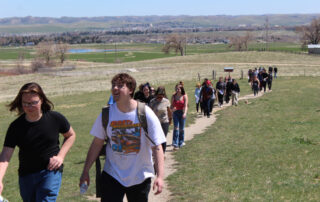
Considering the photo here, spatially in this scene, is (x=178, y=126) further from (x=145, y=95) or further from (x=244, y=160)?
(x=244, y=160)

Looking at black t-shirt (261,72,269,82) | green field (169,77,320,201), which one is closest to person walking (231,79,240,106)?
green field (169,77,320,201)

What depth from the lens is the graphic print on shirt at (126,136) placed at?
16.4ft

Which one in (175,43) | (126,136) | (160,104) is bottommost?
(175,43)

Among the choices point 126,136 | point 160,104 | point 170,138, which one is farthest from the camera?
point 170,138

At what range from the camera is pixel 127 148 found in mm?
5008

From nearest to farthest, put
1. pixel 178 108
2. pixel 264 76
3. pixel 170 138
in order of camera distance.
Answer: pixel 178 108 < pixel 170 138 < pixel 264 76

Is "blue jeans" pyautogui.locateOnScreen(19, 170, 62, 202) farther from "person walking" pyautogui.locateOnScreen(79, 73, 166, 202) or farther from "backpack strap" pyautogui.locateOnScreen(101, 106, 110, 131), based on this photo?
"backpack strap" pyautogui.locateOnScreen(101, 106, 110, 131)

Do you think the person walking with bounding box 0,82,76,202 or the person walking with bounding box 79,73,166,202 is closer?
the person walking with bounding box 79,73,166,202

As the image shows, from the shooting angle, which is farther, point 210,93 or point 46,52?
point 46,52

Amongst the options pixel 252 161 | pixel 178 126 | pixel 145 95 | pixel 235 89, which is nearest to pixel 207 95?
pixel 178 126

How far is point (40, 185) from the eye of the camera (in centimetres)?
529

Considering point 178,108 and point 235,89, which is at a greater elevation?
point 178,108

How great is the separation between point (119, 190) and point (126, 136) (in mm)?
579

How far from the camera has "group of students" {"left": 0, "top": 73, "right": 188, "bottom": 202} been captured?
500 centimetres
